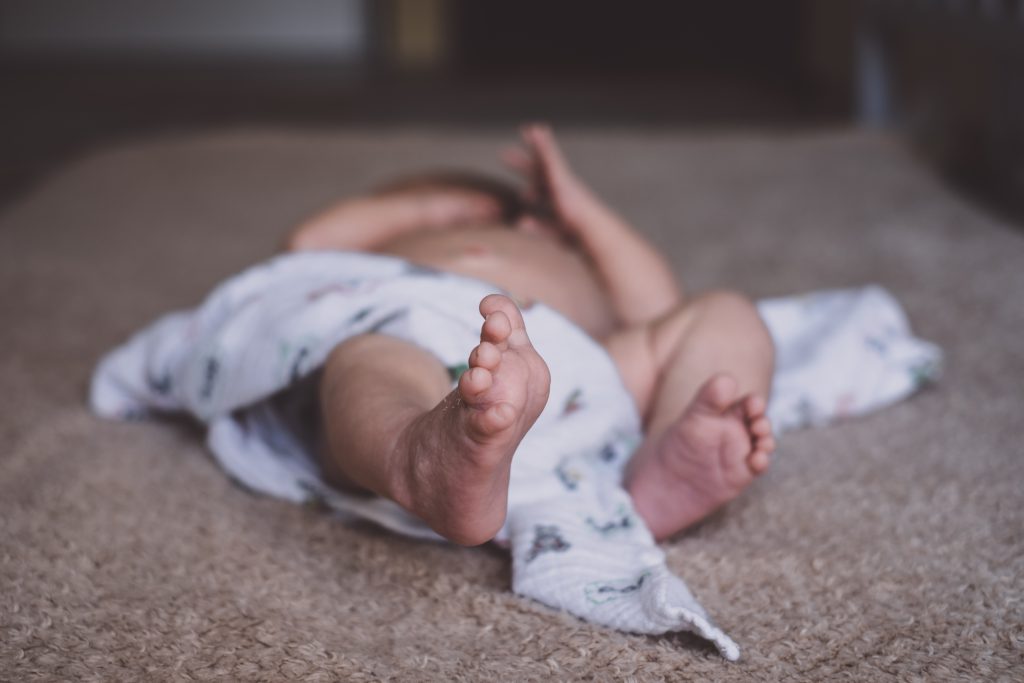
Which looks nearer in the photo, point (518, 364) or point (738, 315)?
point (518, 364)

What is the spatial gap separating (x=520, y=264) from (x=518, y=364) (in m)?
0.38

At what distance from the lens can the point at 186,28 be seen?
182 inches

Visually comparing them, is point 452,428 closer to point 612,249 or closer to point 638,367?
point 638,367

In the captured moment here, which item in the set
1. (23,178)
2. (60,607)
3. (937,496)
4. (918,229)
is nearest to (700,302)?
(937,496)

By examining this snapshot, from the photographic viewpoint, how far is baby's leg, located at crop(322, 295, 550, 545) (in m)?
0.50

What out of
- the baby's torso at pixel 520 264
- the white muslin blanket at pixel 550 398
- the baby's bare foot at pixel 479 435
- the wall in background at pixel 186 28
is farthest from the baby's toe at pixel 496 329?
the wall in background at pixel 186 28

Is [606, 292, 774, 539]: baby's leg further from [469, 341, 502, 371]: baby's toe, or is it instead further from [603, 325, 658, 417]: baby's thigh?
[469, 341, 502, 371]: baby's toe

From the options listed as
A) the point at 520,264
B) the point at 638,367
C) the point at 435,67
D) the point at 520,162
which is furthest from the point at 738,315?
the point at 435,67

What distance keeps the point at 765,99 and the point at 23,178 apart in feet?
8.15

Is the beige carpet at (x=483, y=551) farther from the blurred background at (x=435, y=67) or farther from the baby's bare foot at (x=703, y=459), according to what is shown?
the blurred background at (x=435, y=67)

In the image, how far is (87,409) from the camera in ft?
3.00

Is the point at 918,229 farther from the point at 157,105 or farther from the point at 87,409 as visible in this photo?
the point at 157,105

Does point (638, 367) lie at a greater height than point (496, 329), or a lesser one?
lesser

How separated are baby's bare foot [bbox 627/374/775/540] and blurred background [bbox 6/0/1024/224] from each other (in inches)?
74.3
